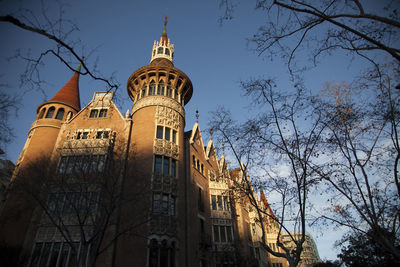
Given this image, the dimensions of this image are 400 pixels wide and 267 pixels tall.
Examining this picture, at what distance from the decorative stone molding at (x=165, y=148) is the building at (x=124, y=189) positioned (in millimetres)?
90

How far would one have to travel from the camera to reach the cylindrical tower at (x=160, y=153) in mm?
17000

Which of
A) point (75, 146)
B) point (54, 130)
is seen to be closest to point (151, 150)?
point (75, 146)

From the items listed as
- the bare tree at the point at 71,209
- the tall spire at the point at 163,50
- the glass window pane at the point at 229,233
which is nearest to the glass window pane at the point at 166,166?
the bare tree at the point at 71,209

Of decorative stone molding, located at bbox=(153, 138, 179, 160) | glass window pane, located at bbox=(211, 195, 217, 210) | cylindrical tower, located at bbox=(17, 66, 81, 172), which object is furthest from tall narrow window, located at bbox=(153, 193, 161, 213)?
glass window pane, located at bbox=(211, 195, 217, 210)

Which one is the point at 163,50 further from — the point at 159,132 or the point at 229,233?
the point at 229,233

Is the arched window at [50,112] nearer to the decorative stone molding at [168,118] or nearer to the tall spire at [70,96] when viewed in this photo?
the tall spire at [70,96]

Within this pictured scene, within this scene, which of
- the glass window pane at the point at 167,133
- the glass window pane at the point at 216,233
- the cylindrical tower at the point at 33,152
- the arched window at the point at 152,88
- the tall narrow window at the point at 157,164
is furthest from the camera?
the glass window pane at the point at 216,233

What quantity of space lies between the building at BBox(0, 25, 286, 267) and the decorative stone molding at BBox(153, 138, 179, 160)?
3.5 inches

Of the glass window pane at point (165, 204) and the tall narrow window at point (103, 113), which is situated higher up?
the tall narrow window at point (103, 113)

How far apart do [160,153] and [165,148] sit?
75 cm

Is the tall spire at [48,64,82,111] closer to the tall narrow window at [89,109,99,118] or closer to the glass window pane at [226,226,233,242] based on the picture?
the tall narrow window at [89,109,99,118]

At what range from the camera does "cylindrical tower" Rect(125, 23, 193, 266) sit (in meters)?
17.0

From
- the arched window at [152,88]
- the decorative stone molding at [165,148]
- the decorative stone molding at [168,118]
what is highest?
the arched window at [152,88]

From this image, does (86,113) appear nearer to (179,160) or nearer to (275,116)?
(179,160)
